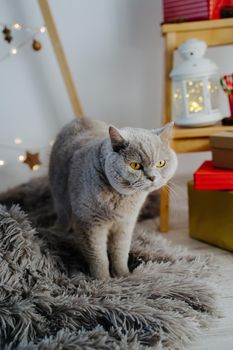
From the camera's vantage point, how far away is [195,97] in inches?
51.8

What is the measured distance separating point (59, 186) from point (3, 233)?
9.9 inches

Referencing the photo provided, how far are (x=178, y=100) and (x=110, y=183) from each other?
565 millimetres

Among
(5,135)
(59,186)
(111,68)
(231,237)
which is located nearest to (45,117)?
(5,135)

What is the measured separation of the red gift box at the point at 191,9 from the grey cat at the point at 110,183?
1.58 ft

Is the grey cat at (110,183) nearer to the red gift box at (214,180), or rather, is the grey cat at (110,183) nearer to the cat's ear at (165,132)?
the cat's ear at (165,132)

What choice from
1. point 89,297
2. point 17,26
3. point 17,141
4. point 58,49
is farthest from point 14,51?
point 89,297

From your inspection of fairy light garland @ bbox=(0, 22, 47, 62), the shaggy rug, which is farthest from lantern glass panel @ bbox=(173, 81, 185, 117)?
fairy light garland @ bbox=(0, 22, 47, 62)

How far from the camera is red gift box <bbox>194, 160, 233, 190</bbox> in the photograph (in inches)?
44.1

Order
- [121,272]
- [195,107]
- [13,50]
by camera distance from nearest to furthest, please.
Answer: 1. [121,272]
2. [195,107]
3. [13,50]

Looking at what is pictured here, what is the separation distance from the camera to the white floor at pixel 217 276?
2.62ft

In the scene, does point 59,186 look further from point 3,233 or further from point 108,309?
point 108,309

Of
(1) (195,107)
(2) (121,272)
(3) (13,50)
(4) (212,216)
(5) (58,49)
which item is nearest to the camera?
(2) (121,272)

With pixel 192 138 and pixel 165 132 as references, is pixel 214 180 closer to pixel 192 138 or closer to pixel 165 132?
pixel 192 138

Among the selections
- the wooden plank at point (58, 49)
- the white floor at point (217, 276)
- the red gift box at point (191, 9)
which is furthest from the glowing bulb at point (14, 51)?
the white floor at point (217, 276)
